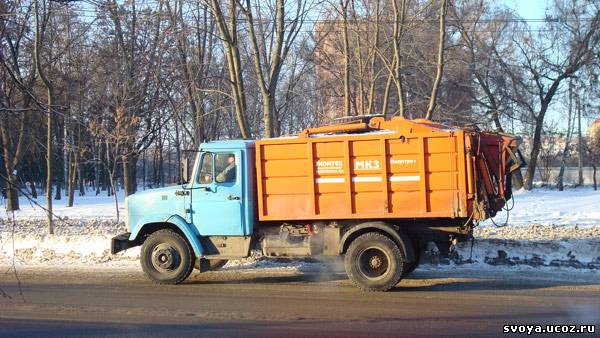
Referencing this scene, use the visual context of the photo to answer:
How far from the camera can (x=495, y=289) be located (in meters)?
9.82

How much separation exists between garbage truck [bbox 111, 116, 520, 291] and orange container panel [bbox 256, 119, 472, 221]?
0.05ft

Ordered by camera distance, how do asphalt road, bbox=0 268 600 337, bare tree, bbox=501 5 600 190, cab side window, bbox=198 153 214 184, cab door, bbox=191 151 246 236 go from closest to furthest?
asphalt road, bbox=0 268 600 337
cab door, bbox=191 151 246 236
cab side window, bbox=198 153 214 184
bare tree, bbox=501 5 600 190

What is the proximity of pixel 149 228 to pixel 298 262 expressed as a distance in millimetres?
3273

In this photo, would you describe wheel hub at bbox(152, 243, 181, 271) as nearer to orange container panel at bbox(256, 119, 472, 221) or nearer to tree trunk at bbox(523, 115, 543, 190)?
orange container panel at bbox(256, 119, 472, 221)

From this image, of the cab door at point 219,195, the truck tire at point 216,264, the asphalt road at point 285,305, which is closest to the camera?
→ the asphalt road at point 285,305

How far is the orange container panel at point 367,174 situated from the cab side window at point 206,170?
3.01 ft

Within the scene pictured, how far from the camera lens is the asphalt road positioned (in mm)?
7320

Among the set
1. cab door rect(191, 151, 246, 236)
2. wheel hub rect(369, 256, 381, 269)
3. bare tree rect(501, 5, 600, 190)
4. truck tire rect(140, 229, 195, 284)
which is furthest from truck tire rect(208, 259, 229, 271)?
bare tree rect(501, 5, 600, 190)

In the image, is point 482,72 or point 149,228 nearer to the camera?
point 149,228

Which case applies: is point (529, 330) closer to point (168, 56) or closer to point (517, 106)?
point (168, 56)

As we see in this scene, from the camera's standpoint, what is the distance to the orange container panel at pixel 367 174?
9656mm

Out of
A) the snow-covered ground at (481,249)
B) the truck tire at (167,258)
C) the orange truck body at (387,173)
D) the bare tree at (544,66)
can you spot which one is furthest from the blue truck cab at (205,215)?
the bare tree at (544,66)

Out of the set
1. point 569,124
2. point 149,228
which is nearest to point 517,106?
point 569,124

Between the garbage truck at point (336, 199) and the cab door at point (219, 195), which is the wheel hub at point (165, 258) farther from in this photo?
the cab door at point (219, 195)
